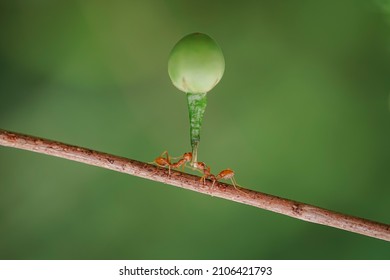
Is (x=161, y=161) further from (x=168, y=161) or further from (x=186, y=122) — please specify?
(x=186, y=122)

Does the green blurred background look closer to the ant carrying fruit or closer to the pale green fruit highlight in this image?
the ant carrying fruit

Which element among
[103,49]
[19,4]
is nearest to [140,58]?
[103,49]

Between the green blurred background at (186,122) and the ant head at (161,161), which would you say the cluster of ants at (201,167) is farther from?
the green blurred background at (186,122)

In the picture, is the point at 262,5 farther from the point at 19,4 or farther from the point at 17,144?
the point at 17,144

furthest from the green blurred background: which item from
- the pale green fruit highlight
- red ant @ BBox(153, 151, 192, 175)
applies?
the pale green fruit highlight

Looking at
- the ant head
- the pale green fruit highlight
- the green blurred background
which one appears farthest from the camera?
the green blurred background

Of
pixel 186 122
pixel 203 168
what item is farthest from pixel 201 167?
pixel 186 122

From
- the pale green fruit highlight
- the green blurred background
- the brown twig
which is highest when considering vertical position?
the green blurred background

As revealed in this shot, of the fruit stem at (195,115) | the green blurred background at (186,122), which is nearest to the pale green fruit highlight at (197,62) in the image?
the fruit stem at (195,115)
